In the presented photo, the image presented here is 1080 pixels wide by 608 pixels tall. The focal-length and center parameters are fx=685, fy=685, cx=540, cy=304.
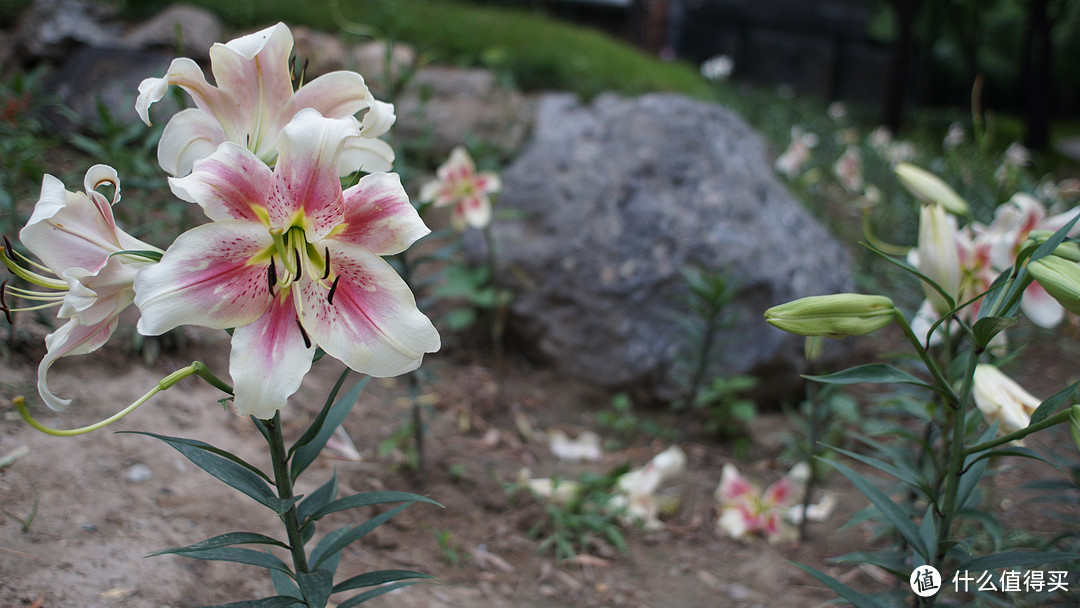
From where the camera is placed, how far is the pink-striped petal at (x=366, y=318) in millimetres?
851

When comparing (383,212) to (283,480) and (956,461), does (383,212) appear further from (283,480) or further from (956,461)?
(956,461)

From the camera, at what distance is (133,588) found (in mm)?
1284

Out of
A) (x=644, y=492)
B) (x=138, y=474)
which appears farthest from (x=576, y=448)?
(x=138, y=474)

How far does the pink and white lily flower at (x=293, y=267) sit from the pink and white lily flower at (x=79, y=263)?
12 cm

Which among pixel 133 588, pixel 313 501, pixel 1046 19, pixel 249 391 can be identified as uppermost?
pixel 1046 19

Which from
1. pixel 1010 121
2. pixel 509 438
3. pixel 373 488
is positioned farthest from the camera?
pixel 1010 121

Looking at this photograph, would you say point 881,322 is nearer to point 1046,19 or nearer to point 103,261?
point 103,261

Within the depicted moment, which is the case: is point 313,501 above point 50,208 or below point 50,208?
below

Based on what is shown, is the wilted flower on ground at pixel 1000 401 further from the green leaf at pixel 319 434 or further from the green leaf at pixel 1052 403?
the green leaf at pixel 319 434

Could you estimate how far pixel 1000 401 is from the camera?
3.86ft

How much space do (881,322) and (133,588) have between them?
54.5 inches

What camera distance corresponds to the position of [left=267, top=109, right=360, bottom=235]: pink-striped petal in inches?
32.4

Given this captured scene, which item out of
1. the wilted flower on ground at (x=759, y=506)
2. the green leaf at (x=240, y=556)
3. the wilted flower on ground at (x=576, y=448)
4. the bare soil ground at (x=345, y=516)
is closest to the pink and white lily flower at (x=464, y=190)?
the bare soil ground at (x=345, y=516)

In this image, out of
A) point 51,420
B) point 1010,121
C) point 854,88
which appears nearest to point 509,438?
point 51,420
